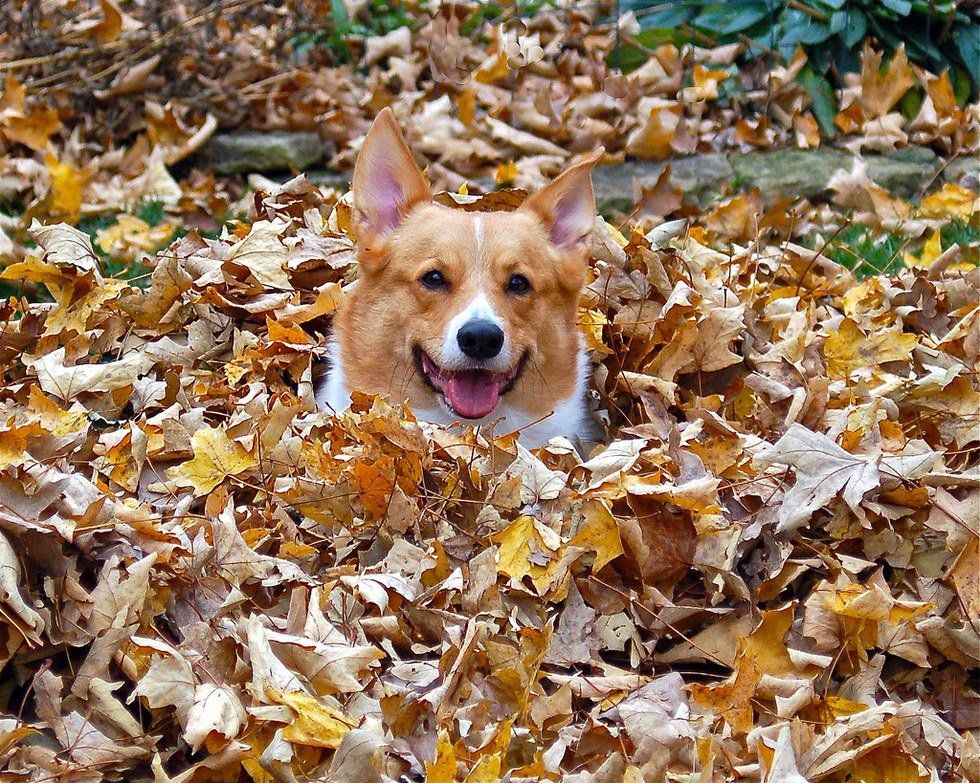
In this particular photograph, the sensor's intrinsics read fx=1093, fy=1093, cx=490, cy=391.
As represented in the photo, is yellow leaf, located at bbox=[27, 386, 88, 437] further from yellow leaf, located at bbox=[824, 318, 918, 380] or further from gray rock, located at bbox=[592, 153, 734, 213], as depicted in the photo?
gray rock, located at bbox=[592, 153, 734, 213]

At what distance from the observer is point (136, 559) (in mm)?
2480

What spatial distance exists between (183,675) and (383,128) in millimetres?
1950

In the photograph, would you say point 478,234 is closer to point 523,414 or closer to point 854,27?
point 523,414

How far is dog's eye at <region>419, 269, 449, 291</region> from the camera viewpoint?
3.46 m

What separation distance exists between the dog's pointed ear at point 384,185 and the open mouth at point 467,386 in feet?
1.70

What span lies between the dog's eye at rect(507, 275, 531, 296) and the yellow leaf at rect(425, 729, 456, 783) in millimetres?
1754

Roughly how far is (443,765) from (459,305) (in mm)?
1637

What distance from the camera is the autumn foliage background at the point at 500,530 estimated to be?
221 cm

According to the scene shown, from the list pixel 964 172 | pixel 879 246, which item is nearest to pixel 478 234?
pixel 879 246

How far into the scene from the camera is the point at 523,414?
358cm

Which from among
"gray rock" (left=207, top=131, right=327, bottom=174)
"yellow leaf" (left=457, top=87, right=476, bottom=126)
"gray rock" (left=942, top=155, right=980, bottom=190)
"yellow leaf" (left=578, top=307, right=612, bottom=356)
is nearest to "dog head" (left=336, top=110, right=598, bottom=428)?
"yellow leaf" (left=578, top=307, right=612, bottom=356)

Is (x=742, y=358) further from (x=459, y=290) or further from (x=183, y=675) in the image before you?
(x=183, y=675)

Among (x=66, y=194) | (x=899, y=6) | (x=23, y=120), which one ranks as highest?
(x=899, y=6)

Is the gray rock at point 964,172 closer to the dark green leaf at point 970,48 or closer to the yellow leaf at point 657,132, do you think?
the dark green leaf at point 970,48
